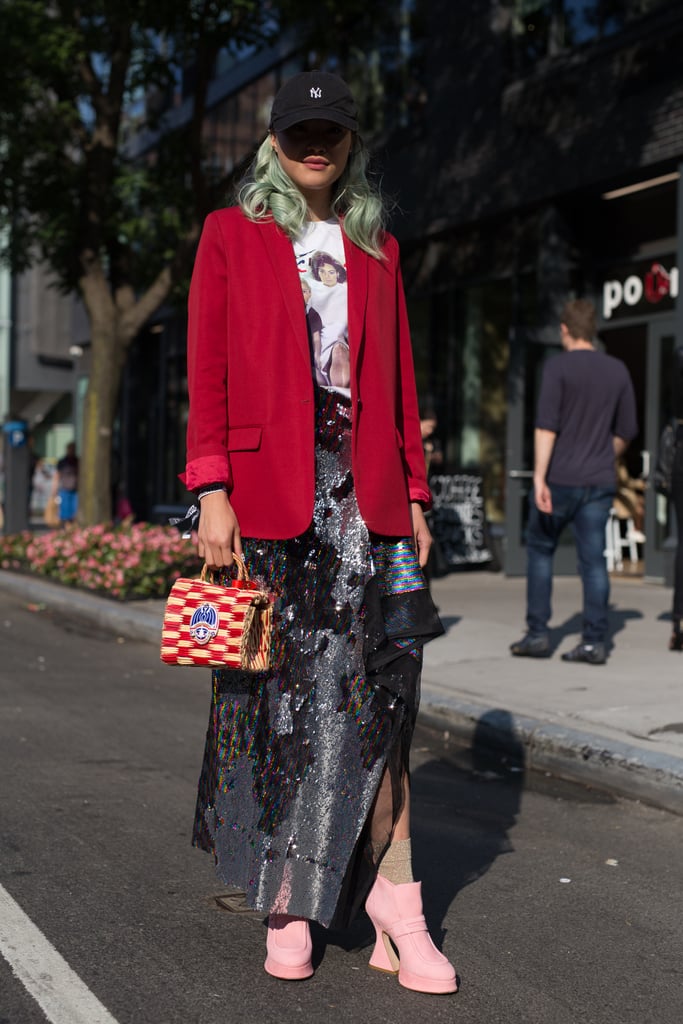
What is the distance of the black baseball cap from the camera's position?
3070 mm

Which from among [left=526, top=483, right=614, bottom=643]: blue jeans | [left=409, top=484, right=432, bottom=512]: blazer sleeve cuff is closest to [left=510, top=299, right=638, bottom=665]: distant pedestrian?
[left=526, top=483, right=614, bottom=643]: blue jeans

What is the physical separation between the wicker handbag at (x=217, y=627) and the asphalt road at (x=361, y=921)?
78 cm

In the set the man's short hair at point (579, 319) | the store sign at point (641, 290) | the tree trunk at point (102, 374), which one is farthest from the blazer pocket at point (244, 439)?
the tree trunk at point (102, 374)

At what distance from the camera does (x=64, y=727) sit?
6.48m

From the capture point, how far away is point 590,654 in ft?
25.9

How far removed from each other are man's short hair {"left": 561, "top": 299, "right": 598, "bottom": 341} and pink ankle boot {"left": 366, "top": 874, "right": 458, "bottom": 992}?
5.25m

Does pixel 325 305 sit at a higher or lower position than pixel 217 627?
higher

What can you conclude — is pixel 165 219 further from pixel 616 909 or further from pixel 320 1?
pixel 616 909

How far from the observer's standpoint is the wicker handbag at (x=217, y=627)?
116 inches

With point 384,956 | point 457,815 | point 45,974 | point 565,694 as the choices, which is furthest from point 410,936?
point 565,694

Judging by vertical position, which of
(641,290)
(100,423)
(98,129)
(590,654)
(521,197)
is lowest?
(590,654)

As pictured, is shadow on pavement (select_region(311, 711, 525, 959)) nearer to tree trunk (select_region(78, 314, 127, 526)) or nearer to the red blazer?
the red blazer

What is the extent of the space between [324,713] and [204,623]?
0.36 meters

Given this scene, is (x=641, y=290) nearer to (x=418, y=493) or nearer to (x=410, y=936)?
(x=418, y=493)
